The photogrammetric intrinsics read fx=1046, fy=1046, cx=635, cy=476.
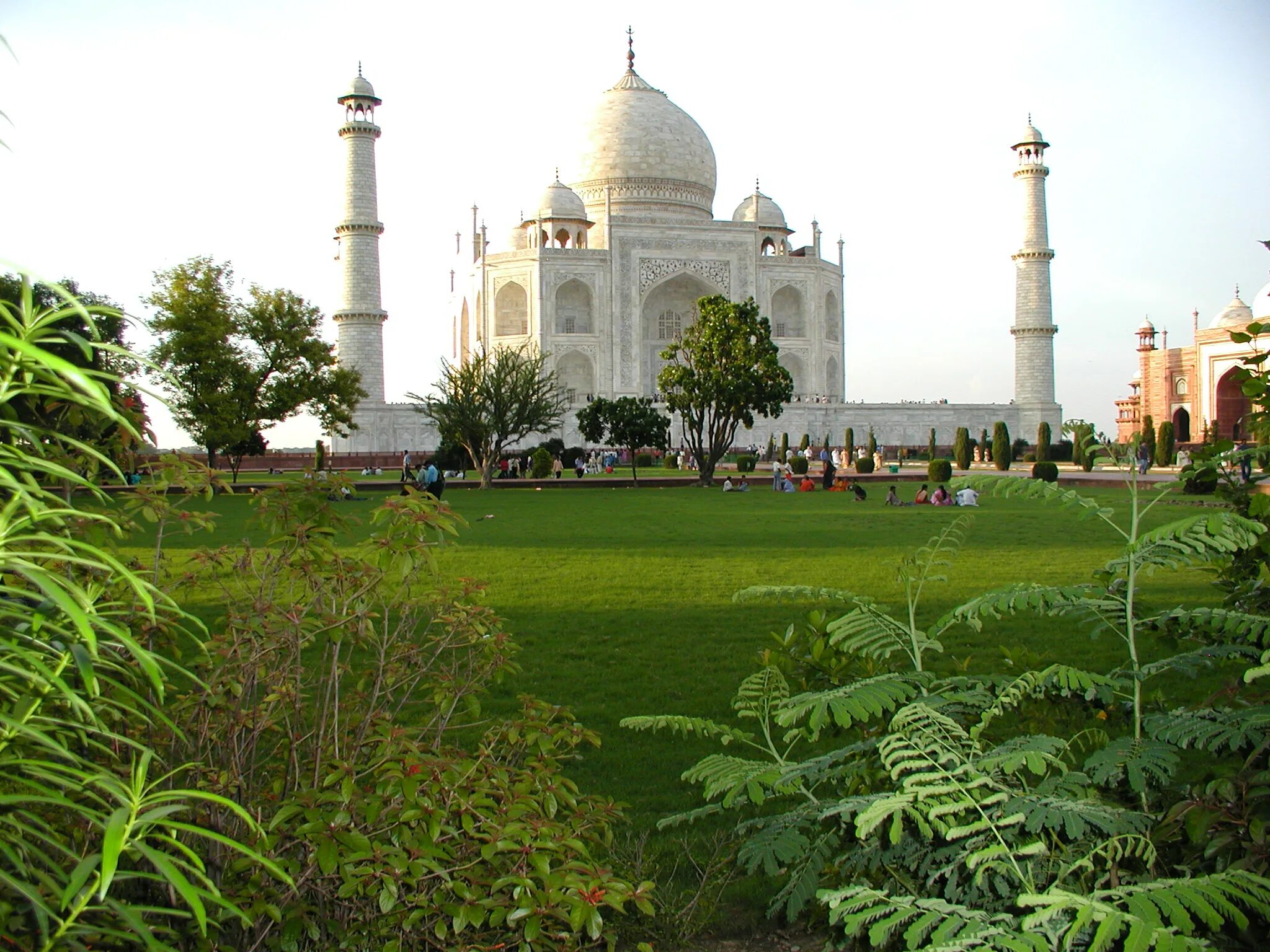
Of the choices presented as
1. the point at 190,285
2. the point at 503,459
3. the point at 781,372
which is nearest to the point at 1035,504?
the point at 781,372

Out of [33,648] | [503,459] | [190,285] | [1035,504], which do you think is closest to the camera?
[33,648]

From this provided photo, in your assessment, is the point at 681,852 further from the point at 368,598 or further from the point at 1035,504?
the point at 1035,504

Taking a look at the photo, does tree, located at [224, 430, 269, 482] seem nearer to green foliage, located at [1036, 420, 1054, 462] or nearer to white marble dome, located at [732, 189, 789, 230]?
green foliage, located at [1036, 420, 1054, 462]

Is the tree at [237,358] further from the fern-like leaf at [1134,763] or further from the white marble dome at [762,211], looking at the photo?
the white marble dome at [762,211]

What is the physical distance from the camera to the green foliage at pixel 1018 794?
5.01 ft

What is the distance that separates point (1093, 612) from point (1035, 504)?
1284 cm

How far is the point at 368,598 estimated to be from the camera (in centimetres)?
235

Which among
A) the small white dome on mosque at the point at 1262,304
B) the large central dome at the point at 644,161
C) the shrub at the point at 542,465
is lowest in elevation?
the shrub at the point at 542,465

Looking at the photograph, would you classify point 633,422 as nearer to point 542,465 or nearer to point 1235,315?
point 542,465

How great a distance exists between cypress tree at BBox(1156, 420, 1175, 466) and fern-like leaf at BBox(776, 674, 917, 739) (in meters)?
22.7

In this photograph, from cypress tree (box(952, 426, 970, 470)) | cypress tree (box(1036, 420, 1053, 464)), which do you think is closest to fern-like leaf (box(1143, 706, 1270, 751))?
cypress tree (box(1036, 420, 1053, 464))

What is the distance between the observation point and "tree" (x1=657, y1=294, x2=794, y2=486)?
19031 millimetres

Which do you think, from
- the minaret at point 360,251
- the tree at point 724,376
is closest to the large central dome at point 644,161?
the minaret at point 360,251

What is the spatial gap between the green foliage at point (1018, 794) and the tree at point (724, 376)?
1652 cm
